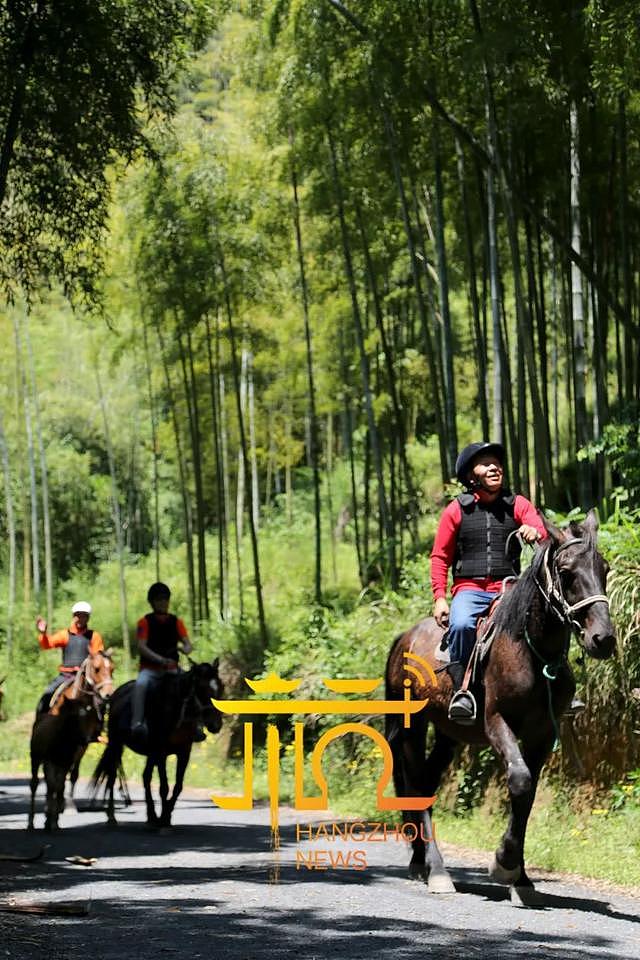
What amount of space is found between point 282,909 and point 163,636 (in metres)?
4.63

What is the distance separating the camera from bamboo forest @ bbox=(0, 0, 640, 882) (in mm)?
10125

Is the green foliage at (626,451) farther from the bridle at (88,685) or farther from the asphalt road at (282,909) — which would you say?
the bridle at (88,685)

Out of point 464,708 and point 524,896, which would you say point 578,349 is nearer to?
point 464,708

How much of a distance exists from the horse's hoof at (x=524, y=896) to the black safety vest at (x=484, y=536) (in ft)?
5.03

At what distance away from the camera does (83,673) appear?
11.0 metres

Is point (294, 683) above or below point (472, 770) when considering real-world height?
above

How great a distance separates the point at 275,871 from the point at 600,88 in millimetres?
6806

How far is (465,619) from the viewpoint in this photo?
22.0ft

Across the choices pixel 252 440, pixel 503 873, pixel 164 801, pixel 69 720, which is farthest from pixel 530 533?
pixel 252 440

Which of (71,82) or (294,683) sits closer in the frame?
(294,683)

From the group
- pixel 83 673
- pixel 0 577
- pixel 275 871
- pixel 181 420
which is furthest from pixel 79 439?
pixel 275 871

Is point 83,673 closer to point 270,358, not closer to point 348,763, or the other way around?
point 348,763

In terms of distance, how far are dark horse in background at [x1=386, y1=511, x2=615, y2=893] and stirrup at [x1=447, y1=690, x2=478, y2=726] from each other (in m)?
0.07

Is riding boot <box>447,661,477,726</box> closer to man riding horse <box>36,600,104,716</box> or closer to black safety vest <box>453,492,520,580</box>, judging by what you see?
black safety vest <box>453,492,520,580</box>
